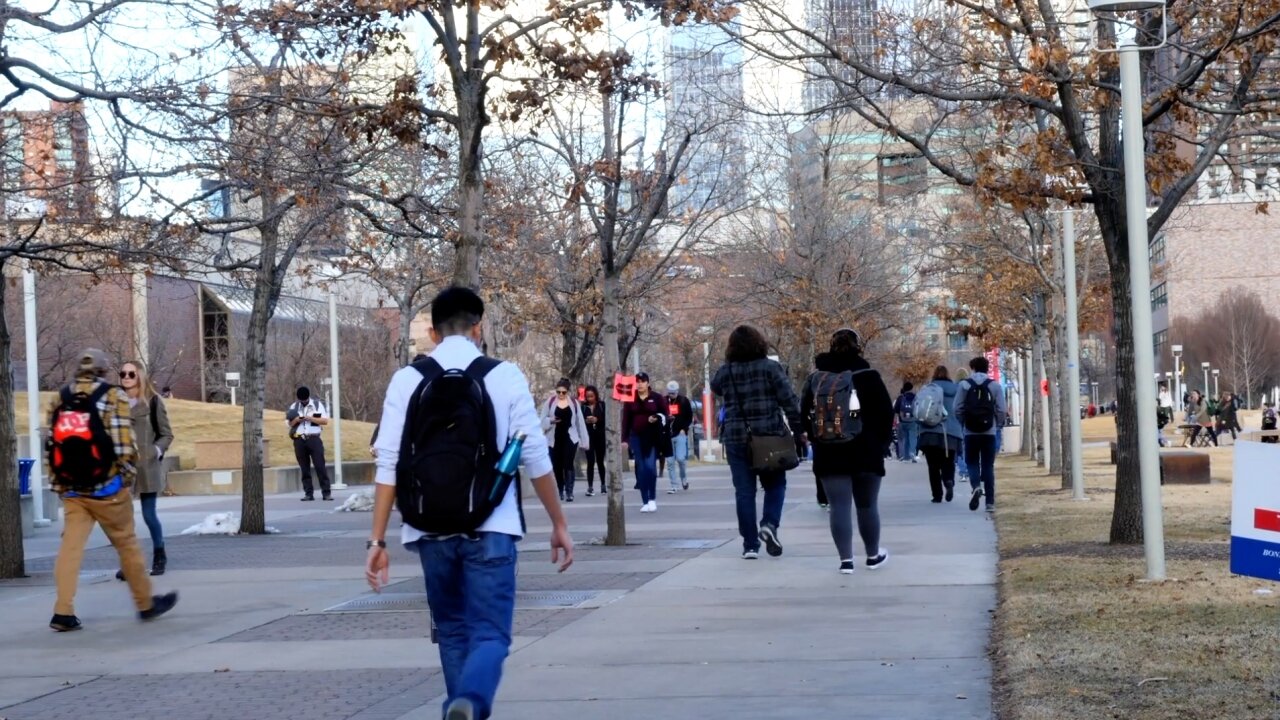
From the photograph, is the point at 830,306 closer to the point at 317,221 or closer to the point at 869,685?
the point at 317,221

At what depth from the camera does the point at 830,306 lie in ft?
144

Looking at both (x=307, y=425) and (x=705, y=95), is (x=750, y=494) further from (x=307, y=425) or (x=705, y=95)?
(x=307, y=425)

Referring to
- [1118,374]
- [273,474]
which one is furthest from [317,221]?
[273,474]

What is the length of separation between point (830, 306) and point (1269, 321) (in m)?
77.4

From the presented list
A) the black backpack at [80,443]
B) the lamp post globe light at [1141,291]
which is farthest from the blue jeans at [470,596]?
the lamp post globe light at [1141,291]

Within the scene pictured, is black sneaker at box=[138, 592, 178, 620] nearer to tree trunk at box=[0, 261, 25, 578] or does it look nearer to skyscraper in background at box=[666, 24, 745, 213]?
tree trunk at box=[0, 261, 25, 578]

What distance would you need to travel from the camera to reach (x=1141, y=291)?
35.1 ft

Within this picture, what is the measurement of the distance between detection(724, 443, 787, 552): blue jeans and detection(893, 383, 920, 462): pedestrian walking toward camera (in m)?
21.8

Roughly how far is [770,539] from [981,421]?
20.6 ft

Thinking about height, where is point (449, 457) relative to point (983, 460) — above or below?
above

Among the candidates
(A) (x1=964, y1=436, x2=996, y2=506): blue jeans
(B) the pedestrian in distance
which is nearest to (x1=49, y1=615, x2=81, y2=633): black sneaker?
(A) (x1=964, y1=436, x2=996, y2=506): blue jeans

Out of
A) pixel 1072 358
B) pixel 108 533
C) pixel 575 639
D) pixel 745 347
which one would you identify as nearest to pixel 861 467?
pixel 745 347

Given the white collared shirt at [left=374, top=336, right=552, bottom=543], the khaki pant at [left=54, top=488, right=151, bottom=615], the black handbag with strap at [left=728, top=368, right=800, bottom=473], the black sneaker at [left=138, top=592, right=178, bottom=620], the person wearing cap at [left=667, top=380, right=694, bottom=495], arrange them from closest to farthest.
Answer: the white collared shirt at [left=374, top=336, right=552, bottom=543] < the khaki pant at [left=54, top=488, right=151, bottom=615] < the black sneaker at [left=138, top=592, right=178, bottom=620] < the black handbag with strap at [left=728, top=368, right=800, bottom=473] < the person wearing cap at [left=667, top=380, right=694, bottom=495]

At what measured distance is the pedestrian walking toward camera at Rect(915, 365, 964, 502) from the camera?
68.7 ft
